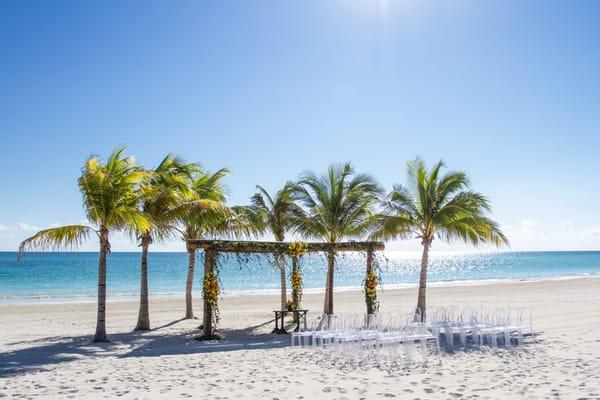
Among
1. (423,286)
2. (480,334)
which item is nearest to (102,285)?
(480,334)

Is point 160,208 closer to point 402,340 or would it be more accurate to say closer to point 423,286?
point 402,340

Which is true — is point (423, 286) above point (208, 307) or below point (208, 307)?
above

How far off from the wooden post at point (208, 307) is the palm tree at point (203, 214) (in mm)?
1793

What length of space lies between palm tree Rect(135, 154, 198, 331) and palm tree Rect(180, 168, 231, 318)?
19.3 inches

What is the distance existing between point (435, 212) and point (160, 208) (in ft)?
28.9

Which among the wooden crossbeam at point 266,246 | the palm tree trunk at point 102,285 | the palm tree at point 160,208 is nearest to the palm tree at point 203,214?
the palm tree at point 160,208

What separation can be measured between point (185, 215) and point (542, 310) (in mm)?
14091

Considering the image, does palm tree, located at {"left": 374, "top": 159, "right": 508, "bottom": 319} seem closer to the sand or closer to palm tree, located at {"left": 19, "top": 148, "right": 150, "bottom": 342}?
the sand

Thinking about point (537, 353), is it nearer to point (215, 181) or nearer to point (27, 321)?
point (215, 181)

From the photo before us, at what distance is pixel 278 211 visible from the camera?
19.5 m

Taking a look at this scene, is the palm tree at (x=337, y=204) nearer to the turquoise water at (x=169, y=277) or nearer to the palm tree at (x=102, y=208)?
the turquoise water at (x=169, y=277)

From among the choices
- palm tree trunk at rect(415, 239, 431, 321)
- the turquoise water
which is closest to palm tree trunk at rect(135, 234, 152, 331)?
the turquoise water

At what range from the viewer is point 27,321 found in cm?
2017

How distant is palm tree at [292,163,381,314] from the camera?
60.1 feet
